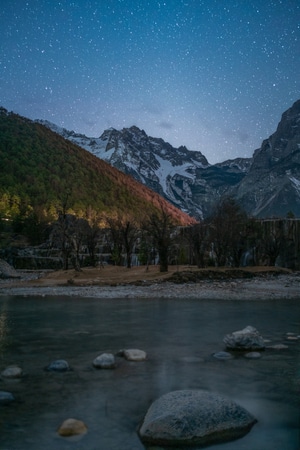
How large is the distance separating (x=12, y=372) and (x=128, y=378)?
1.95 metres

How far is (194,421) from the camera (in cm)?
466

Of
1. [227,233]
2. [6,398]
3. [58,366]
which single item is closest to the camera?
[6,398]

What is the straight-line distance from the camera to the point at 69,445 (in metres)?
4.34

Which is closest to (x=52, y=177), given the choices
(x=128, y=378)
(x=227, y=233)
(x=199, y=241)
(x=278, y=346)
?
(x=199, y=241)

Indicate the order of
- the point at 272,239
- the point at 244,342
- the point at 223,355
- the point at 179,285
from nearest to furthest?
1. the point at 223,355
2. the point at 244,342
3. the point at 179,285
4. the point at 272,239

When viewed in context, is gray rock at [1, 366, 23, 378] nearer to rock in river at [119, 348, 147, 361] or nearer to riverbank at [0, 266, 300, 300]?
rock in river at [119, 348, 147, 361]

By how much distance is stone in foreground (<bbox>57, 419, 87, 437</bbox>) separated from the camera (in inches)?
183

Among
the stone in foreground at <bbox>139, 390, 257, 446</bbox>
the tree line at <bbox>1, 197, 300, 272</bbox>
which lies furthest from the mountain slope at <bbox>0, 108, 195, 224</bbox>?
the stone in foreground at <bbox>139, 390, 257, 446</bbox>

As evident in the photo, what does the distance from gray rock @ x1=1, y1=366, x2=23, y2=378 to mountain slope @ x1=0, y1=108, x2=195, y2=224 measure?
8479 cm

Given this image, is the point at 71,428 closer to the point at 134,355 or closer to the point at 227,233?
the point at 134,355

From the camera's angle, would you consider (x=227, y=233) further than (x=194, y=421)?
Yes

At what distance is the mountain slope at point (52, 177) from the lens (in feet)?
336

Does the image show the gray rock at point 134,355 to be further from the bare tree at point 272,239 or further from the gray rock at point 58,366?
the bare tree at point 272,239

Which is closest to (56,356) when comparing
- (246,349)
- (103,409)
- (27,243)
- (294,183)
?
(103,409)
